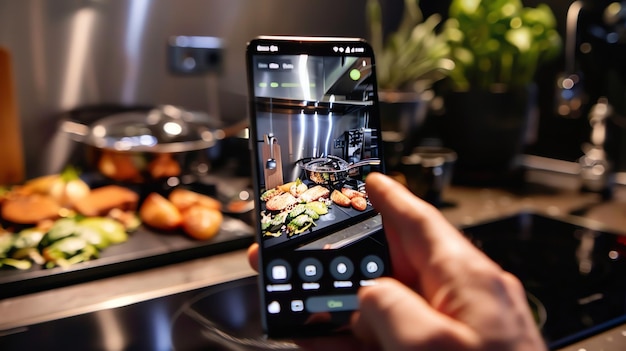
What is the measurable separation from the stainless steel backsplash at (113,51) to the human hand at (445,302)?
2.31ft

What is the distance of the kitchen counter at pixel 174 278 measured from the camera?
530 mm

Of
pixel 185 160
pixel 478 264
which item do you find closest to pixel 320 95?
pixel 478 264

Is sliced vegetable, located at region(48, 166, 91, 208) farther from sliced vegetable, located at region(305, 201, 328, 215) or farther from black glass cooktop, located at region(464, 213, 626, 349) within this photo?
black glass cooktop, located at region(464, 213, 626, 349)

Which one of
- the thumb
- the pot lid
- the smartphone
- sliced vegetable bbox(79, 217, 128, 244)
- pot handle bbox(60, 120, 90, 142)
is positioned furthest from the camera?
pot handle bbox(60, 120, 90, 142)

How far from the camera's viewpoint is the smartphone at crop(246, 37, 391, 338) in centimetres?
45

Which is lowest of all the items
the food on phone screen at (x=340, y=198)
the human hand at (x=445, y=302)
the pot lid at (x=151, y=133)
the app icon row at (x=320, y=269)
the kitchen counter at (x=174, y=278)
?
the kitchen counter at (x=174, y=278)

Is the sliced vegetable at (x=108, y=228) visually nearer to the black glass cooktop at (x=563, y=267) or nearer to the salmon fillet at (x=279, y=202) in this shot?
the salmon fillet at (x=279, y=202)

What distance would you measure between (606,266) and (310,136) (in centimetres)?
44

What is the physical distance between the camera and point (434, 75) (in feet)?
3.68

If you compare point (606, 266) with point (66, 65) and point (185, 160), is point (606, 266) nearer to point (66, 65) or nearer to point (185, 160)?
point (185, 160)

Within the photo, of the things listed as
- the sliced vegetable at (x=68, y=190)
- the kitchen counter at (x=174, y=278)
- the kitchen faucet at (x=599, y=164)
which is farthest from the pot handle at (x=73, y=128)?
the kitchen faucet at (x=599, y=164)

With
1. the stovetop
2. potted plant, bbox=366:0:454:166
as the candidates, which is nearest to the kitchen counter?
the stovetop

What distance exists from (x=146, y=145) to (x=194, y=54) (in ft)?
0.91

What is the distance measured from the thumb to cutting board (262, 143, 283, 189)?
0.15 m
